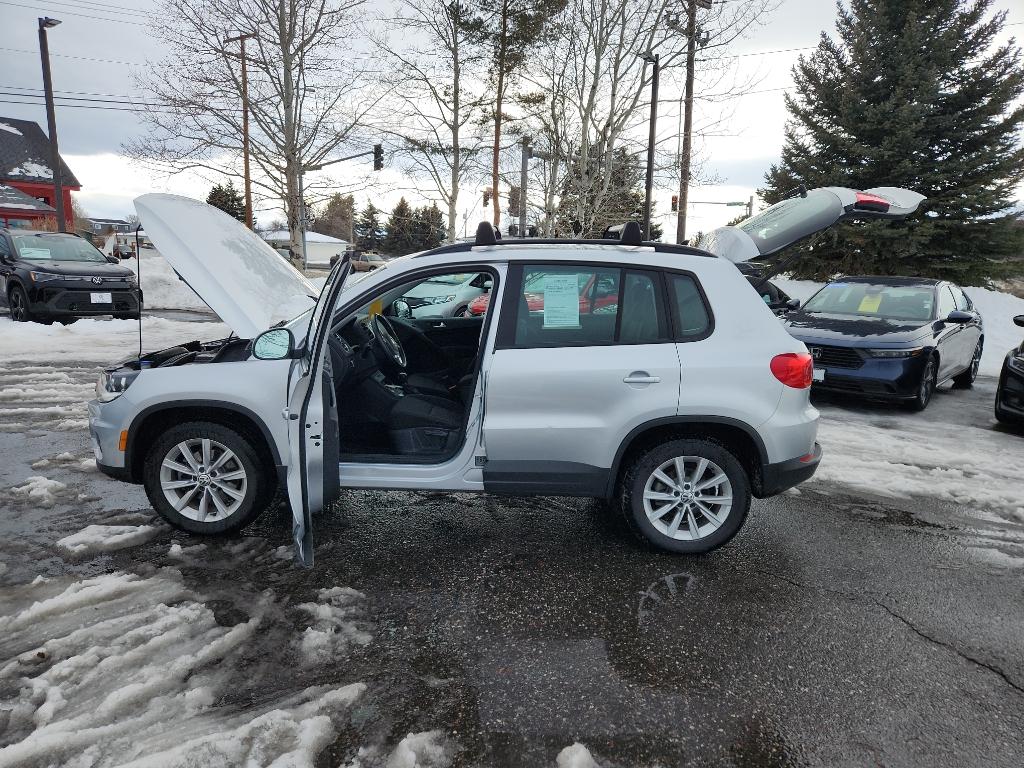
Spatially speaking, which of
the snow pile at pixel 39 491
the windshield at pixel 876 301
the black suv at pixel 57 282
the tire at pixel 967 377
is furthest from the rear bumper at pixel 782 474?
the black suv at pixel 57 282

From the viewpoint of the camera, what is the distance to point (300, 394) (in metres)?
3.31

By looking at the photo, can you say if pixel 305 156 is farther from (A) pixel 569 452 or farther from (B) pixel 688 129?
(A) pixel 569 452

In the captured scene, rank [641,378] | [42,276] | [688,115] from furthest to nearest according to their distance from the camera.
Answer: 1. [688,115]
2. [42,276]
3. [641,378]

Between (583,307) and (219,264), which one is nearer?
(583,307)

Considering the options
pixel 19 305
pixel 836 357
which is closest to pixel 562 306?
pixel 836 357

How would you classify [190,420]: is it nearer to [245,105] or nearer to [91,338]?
[91,338]

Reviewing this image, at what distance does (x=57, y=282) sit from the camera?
12664 mm

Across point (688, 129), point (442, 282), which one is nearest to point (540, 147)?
point (688, 129)

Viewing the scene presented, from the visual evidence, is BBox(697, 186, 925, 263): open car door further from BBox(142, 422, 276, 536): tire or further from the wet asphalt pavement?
BBox(142, 422, 276, 536): tire

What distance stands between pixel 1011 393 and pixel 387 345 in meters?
6.67

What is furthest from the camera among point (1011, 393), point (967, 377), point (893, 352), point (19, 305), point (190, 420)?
point (19, 305)

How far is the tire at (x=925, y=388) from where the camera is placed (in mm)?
8242

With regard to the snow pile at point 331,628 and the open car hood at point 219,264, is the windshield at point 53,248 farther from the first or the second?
the snow pile at point 331,628

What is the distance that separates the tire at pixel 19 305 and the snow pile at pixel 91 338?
0.69 feet
